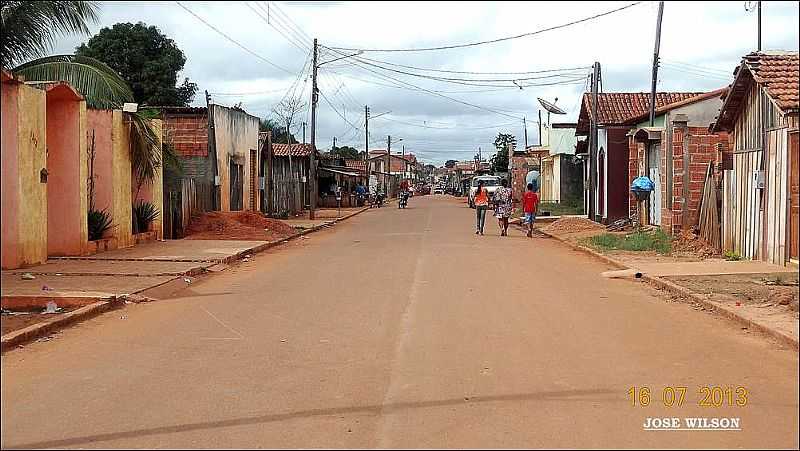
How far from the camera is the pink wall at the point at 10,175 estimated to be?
16.1 meters

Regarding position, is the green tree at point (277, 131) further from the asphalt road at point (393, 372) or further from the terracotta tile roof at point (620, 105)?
the asphalt road at point (393, 372)

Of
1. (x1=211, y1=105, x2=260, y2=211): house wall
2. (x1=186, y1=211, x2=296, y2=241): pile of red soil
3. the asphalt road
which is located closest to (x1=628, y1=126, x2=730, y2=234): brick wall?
the asphalt road

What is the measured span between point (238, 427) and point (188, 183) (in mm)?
22166

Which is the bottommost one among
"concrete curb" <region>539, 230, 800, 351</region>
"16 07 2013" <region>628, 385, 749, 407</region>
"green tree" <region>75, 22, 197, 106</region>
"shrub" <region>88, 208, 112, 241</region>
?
"16 07 2013" <region>628, 385, 749, 407</region>

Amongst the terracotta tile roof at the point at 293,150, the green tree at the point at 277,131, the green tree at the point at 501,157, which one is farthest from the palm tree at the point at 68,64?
the green tree at the point at 501,157

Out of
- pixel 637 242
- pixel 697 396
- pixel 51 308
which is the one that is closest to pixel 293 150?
pixel 637 242

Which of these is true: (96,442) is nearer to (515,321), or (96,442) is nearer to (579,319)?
(515,321)

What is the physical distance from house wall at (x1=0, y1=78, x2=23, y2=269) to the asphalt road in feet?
13.3

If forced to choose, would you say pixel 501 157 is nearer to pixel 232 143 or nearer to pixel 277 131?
pixel 277 131

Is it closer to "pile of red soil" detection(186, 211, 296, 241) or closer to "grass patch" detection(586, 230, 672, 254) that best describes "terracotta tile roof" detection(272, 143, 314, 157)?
"pile of red soil" detection(186, 211, 296, 241)

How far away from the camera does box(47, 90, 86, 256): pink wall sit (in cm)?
1934

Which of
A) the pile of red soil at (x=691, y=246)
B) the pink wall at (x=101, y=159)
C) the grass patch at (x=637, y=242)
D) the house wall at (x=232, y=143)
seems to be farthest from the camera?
the house wall at (x=232, y=143)

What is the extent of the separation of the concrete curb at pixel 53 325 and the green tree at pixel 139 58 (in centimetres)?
3655

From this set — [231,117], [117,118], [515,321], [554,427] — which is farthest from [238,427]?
[231,117]
